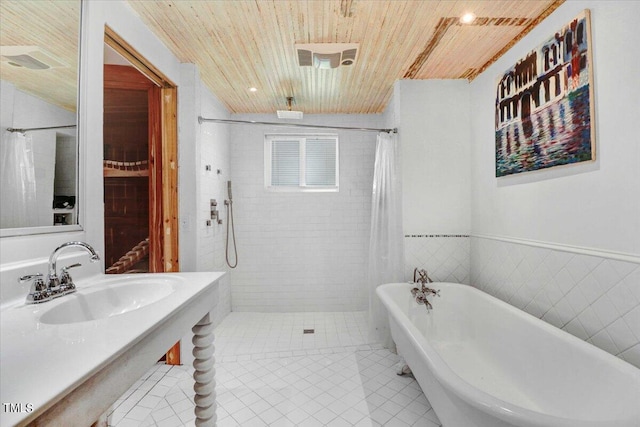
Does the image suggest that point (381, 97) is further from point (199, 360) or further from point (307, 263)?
point (199, 360)

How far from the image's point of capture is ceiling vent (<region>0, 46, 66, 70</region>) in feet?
3.58

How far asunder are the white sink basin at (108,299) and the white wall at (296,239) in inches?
87.1

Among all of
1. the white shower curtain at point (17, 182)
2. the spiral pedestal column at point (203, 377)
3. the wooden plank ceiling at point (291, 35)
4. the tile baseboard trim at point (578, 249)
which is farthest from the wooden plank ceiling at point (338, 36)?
the spiral pedestal column at point (203, 377)

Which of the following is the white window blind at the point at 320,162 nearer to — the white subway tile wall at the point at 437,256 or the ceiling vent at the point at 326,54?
the ceiling vent at the point at 326,54

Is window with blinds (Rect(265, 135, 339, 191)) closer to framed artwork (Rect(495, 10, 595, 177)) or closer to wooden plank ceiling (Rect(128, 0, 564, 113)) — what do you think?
wooden plank ceiling (Rect(128, 0, 564, 113))

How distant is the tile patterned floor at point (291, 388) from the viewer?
1.76m

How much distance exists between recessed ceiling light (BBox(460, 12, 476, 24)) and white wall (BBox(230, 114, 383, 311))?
71.2 inches

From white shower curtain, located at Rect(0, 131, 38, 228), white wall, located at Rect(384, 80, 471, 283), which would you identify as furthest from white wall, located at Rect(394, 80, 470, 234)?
white shower curtain, located at Rect(0, 131, 38, 228)

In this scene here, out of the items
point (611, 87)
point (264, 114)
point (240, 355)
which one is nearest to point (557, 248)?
point (611, 87)

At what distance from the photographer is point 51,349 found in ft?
2.29

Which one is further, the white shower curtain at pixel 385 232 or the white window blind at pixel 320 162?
the white window blind at pixel 320 162

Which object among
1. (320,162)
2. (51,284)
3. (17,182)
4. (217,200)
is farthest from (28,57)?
(320,162)

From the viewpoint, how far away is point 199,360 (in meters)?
1.41

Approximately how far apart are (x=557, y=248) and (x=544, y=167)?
51 cm
